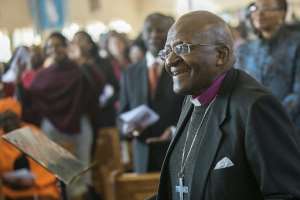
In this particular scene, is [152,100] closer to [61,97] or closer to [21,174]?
[21,174]

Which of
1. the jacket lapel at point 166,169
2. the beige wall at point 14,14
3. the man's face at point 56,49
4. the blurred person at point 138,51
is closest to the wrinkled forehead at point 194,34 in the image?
the jacket lapel at point 166,169

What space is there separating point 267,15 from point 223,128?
1.72 meters

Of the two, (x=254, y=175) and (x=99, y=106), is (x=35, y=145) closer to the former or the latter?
(x=254, y=175)

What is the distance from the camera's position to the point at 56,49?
494 centimetres

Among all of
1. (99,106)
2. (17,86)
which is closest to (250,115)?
(17,86)

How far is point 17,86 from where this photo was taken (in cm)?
494

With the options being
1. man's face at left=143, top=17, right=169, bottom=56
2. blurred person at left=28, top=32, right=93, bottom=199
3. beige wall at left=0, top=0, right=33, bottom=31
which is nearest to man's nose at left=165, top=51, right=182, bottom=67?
man's face at left=143, top=17, right=169, bottom=56

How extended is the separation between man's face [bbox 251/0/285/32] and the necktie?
0.74 meters

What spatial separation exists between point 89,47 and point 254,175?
14.5 feet

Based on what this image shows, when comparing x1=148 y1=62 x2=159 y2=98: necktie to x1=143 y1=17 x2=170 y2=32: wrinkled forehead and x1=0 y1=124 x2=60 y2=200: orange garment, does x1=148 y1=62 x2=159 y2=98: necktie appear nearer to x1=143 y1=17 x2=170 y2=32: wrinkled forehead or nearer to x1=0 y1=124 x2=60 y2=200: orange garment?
x1=143 y1=17 x2=170 y2=32: wrinkled forehead

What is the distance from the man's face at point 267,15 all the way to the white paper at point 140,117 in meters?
0.85

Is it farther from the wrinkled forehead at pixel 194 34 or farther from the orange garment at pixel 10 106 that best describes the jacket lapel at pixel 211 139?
the orange garment at pixel 10 106

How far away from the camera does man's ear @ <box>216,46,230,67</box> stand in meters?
1.84

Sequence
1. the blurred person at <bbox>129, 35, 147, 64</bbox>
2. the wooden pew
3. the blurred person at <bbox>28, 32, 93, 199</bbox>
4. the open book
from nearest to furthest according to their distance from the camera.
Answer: the open book, the wooden pew, the blurred person at <bbox>28, 32, 93, 199</bbox>, the blurred person at <bbox>129, 35, 147, 64</bbox>
